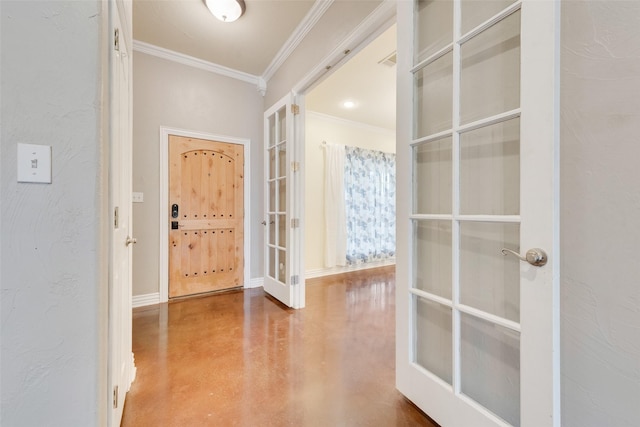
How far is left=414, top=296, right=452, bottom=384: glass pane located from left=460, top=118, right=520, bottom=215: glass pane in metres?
0.52

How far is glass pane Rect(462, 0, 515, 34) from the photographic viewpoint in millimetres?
1079

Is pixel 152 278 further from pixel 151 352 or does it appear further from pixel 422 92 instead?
pixel 422 92

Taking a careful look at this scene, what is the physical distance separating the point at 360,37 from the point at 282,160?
1492 millimetres

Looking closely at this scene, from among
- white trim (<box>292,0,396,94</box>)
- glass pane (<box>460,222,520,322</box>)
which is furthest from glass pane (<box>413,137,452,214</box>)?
white trim (<box>292,0,396,94</box>)

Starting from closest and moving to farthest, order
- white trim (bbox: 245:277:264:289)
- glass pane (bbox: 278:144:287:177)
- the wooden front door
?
glass pane (bbox: 278:144:287:177) → the wooden front door → white trim (bbox: 245:277:264:289)

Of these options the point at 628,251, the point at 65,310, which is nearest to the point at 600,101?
the point at 628,251

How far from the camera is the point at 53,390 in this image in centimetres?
78

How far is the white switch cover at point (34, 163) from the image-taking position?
0.75 metres

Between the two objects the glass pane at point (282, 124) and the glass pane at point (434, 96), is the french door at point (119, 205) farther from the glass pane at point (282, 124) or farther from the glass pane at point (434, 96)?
the glass pane at point (282, 124)

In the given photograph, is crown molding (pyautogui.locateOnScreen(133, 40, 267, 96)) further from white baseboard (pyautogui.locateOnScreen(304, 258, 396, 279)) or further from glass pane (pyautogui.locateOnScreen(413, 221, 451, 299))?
glass pane (pyautogui.locateOnScreen(413, 221, 451, 299))

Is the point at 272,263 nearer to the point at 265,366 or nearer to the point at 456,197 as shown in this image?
the point at 265,366

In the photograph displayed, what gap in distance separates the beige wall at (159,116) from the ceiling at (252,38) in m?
0.22

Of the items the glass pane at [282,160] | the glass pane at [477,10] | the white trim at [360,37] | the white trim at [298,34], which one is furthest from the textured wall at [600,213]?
the glass pane at [282,160]

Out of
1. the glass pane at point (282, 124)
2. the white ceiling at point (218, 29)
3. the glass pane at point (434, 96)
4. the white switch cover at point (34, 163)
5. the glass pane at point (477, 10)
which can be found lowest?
the white switch cover at point (34, 163)
